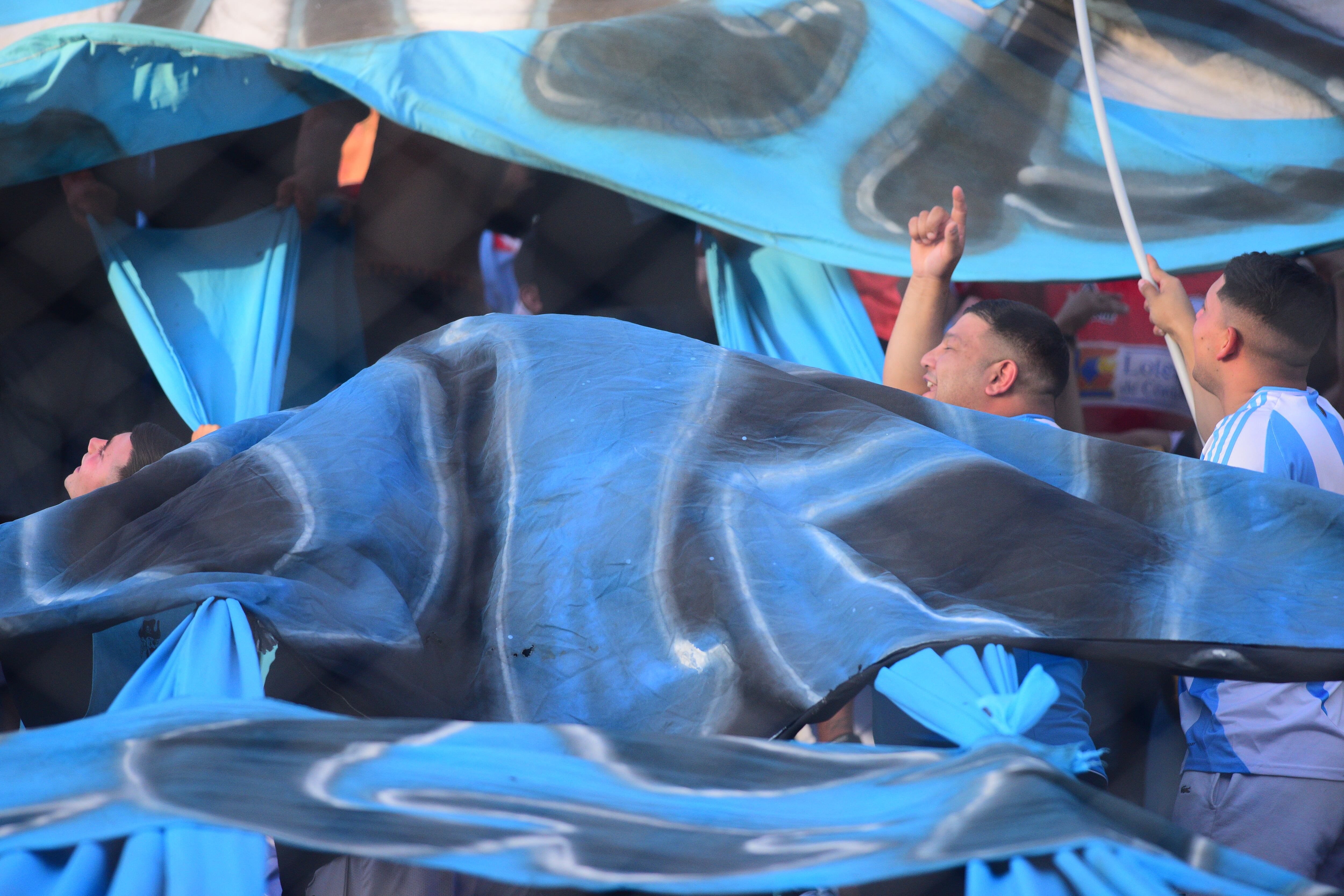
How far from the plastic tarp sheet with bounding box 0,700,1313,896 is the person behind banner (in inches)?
11.4

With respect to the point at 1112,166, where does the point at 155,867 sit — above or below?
below

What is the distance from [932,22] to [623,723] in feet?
3.70

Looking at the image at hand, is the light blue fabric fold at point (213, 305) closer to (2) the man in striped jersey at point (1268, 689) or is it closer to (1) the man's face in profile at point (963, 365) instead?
(1) the man's face in profile at point (963, 365)

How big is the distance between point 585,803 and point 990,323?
0.85 metres

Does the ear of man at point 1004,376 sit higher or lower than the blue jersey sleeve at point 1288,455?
lower

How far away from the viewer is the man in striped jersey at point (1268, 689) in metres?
0.83

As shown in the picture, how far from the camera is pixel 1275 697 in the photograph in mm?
852

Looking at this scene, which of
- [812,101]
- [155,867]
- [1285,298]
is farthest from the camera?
[812,101]

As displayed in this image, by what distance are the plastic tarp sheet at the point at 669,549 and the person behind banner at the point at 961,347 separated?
131 millimetres

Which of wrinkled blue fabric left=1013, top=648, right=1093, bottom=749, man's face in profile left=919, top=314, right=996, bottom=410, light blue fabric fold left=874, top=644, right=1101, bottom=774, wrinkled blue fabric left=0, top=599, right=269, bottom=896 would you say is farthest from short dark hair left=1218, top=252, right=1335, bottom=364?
wrinkled blue fabric left=0, top=599, right=269, bottom=896

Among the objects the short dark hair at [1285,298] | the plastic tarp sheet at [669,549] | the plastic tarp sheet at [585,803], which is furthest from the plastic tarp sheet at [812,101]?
the plastic tarp sheet at [585,803]

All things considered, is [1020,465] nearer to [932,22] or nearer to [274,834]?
[274,834]

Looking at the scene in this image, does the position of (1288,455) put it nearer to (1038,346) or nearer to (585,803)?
(1038,346)

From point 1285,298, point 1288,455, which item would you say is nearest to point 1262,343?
point 1285,298
